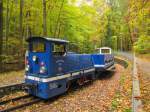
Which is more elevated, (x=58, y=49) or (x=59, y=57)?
(x=58, y=49)

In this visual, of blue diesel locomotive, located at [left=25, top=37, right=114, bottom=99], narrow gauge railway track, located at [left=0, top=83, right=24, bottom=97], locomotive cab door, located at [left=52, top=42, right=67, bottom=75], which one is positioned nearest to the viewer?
blue diesel locomotive, located at [left=25, top=37, right=114, bottom=99]

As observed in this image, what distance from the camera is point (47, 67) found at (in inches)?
425

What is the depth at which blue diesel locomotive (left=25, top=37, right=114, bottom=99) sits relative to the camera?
35.3 ft

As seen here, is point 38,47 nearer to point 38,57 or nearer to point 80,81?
point 38,57

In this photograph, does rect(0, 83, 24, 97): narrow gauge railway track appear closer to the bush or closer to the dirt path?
the dirt path

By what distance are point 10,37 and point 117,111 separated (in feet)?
64.0

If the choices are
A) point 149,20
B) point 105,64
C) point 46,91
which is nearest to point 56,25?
point 105,64

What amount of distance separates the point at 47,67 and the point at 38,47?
1321 millimetres

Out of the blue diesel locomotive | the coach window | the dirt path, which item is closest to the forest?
the coach window

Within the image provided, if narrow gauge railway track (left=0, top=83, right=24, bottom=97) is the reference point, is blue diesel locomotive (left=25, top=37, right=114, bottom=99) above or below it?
above

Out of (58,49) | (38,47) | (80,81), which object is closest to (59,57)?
Answer: (58,49)

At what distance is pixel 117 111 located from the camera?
8188mm

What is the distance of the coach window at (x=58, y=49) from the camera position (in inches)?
446

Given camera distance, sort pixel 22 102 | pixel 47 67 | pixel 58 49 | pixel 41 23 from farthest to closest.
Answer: pixel 41 23, pixel 58 49, pixel 47 67, pixel 22 102
